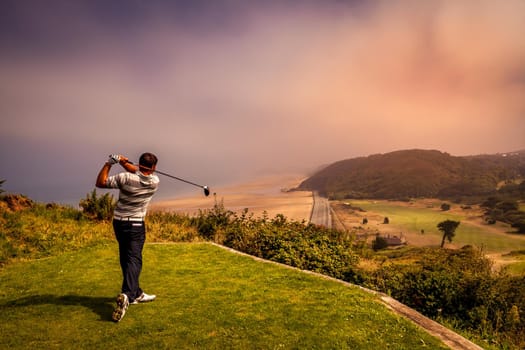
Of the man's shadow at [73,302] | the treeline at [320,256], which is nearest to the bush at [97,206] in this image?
the treeline at [320,256]

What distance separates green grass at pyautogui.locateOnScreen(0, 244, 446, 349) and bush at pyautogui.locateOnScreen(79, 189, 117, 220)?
590cm

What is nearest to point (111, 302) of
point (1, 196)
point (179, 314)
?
point (179, 314)

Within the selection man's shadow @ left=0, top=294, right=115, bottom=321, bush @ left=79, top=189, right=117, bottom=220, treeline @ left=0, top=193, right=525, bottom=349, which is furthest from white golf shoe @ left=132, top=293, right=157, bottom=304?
bush @ left=79, top=189, right=117, bottom=220

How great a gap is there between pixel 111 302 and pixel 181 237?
738cm

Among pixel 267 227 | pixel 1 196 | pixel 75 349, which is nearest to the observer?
pixel 75 349

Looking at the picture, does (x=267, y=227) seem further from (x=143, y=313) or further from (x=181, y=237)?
(x=143, y=313)

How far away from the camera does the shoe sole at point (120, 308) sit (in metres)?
5.18

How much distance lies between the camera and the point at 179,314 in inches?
216

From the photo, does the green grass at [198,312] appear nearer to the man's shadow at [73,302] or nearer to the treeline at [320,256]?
the man's shadow at [73,302]

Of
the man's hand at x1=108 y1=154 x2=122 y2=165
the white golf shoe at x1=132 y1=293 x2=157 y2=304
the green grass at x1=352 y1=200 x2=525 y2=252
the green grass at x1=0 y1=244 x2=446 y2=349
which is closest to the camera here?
the green grass at x1=0 y1=244 x2=446 y2=349

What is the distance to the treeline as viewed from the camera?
25.8 ft

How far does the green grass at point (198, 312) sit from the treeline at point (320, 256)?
241cm

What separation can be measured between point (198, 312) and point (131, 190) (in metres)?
2.60

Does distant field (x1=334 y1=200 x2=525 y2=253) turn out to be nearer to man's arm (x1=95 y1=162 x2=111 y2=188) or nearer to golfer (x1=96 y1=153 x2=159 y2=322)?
golfer (x1=96 y1=153 x2=159 y2=322)
